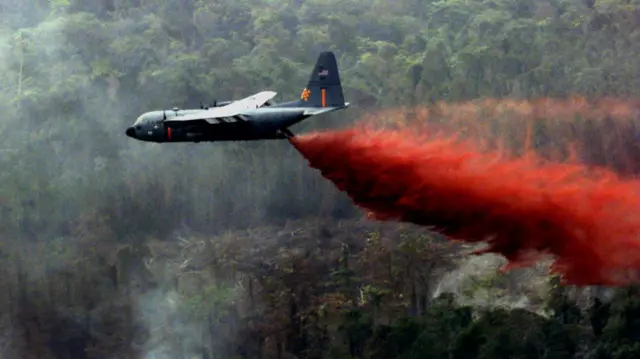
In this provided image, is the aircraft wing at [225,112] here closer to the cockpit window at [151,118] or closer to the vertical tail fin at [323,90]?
the cockpit window at [151,118]

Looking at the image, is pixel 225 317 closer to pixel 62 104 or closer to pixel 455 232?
pixel 62 104

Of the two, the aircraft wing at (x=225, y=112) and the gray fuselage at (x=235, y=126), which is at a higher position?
the aircraft wing at (x=225, y=112)

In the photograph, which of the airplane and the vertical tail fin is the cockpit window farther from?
the vertical tail fin

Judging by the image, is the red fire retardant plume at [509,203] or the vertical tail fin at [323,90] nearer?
the red fire retardant plume at [509,203]

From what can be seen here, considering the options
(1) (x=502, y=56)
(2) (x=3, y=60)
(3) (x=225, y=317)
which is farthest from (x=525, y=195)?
(2) (x=3, y=60)

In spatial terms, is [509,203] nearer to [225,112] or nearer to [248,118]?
[248,118]

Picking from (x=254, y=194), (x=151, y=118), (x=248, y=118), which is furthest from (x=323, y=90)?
(x=254, y=194)

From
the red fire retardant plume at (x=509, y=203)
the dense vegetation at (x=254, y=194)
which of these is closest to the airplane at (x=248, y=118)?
the red fire retardant plume at (x=509, y=203)
